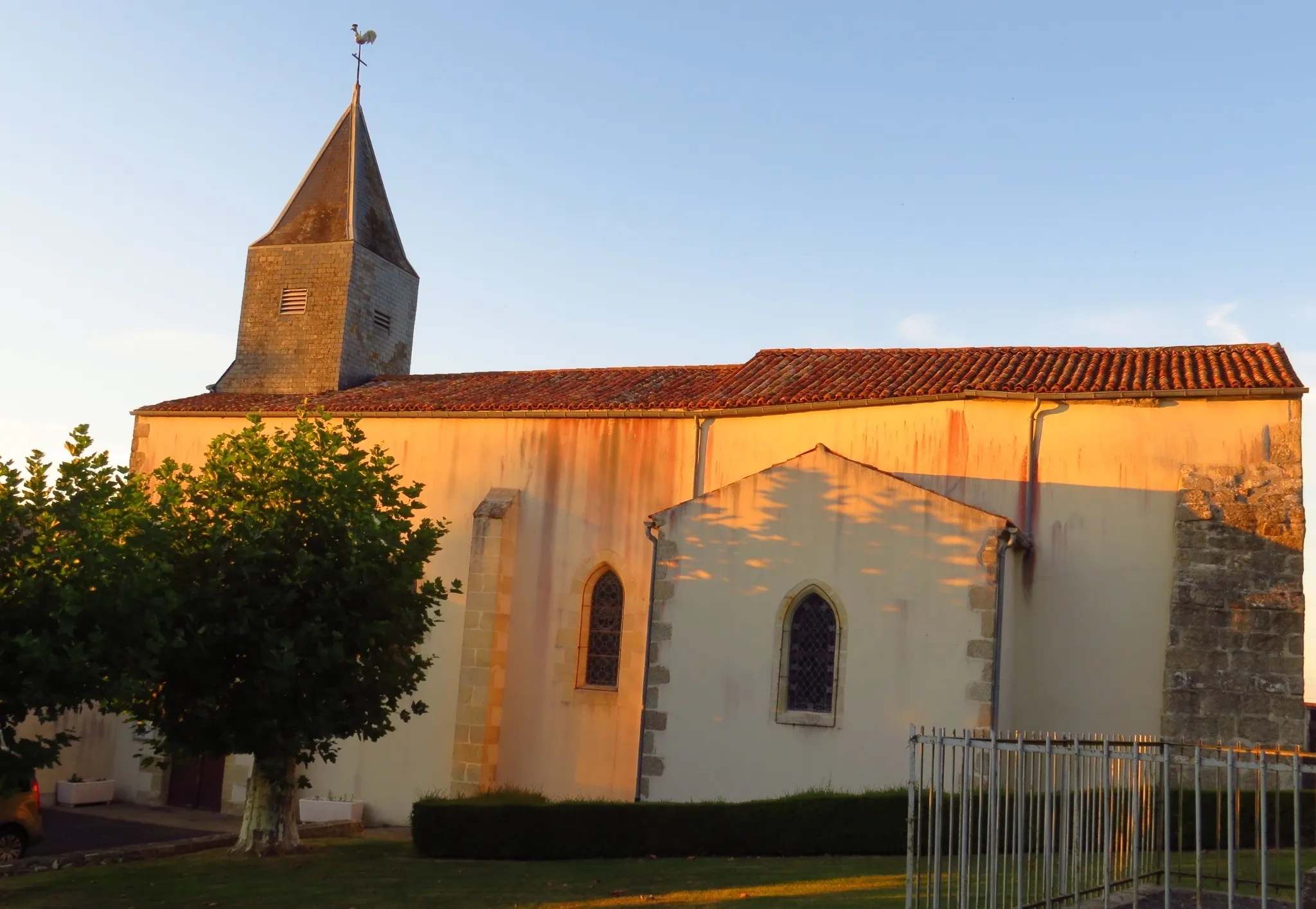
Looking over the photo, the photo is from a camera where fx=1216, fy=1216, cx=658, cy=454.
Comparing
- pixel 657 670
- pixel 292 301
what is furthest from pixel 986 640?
pixel 292 301

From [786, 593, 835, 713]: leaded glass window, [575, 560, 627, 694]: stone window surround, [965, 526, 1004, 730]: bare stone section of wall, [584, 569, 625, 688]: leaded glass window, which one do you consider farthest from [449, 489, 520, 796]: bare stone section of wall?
[965, 526, 1004, 730]: bare stone section of wall

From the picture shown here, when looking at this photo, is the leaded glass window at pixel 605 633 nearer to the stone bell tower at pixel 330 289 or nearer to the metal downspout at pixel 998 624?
the metal downspout at pixel 998 624

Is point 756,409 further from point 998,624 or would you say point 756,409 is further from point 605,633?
point 998,624

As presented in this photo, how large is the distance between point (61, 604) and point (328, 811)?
1015cm

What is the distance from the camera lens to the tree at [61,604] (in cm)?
1241

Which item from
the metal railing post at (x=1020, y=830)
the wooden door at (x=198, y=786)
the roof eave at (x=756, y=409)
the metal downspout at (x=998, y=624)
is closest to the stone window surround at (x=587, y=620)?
the roof eave at (x=756, y=409)

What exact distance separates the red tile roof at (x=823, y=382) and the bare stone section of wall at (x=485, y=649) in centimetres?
248

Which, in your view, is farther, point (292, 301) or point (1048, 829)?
point (292, 301)

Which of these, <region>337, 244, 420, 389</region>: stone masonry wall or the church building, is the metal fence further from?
<region>337, 244, 420, 389</region>: stone masonry wall

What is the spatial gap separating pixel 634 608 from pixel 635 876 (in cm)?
740

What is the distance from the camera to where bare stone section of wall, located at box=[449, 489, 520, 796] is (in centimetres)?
2069

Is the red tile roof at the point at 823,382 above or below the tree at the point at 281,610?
above

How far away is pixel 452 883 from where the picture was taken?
13.8 metres

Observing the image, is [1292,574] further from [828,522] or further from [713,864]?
[713,864]
